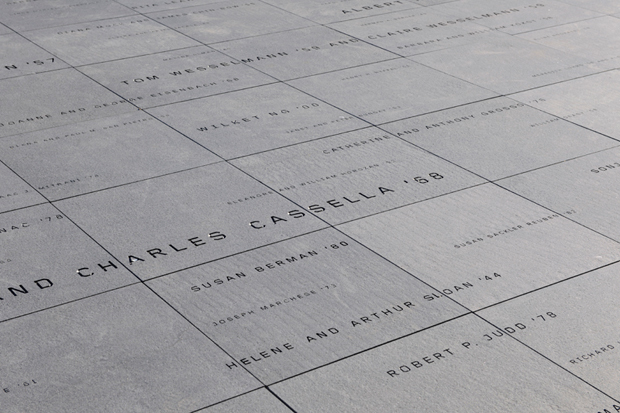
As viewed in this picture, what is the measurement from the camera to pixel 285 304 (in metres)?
3.45

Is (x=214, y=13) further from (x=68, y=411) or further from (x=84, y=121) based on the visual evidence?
(x=68, y=411)

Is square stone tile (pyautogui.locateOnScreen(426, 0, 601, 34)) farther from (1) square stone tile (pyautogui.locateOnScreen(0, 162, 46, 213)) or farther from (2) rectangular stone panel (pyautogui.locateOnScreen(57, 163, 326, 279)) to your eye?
(1) square stone tile (pyautogui.locateOnScreen(0, 162, 46, 213))

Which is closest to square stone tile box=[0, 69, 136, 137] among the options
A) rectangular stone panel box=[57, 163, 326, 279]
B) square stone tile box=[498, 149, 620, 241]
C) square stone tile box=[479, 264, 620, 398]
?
rectangular stone panel box=[57, 163, 326, 279]

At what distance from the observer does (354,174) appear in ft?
14.8

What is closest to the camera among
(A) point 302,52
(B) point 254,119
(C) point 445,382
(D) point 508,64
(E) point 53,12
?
(C) point 445,382

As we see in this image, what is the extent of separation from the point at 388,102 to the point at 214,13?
218 cm

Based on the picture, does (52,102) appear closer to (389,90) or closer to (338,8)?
(389,90)

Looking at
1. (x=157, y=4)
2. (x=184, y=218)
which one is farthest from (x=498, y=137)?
(x=157, y=4)

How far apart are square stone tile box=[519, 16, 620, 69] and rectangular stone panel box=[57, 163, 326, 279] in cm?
307

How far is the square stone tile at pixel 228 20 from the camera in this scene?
6512mm

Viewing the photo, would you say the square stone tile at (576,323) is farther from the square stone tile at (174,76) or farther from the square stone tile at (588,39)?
the square stone tile at (588,39)

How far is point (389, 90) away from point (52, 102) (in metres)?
2.06

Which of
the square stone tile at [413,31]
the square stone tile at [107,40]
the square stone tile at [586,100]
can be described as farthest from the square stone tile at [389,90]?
the square stone tile at [107,40]

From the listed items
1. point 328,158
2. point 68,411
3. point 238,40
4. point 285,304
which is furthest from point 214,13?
point 68,411
